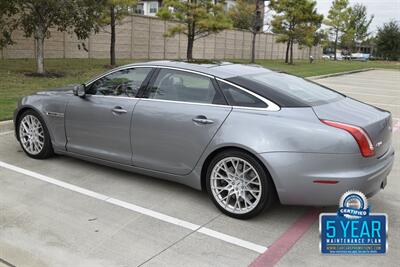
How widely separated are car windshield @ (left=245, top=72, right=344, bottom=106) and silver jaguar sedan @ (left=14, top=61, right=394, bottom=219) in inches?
0.7

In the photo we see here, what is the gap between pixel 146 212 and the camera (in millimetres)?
4262

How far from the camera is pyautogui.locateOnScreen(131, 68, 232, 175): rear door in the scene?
168 inches

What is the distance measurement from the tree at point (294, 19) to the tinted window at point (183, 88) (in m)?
30.8

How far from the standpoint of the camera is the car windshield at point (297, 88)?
14.0 ft

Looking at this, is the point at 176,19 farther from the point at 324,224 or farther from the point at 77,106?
the point at 324,224

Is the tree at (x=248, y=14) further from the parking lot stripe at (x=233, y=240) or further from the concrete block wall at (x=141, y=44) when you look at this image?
the parking lot stripe at (x=233, y=240)

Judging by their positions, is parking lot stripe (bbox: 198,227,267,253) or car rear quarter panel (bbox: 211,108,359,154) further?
car rear quarter panel (bbox: 211,108,359,154)

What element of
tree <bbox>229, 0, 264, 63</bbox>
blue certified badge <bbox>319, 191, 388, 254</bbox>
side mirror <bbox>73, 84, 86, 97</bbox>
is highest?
tree <bbox>229, 0, 264, 63</bbox>

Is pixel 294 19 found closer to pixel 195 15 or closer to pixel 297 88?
pixel 195 15

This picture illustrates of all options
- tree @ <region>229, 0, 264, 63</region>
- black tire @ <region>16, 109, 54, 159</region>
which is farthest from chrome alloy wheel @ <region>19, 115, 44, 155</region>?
tree @ <region>229, 0, 264, 63</region>

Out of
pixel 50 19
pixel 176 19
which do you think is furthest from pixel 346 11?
pixel 50 19

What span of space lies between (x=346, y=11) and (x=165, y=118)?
52939mm

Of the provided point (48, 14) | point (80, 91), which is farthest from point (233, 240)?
point (48, 14)

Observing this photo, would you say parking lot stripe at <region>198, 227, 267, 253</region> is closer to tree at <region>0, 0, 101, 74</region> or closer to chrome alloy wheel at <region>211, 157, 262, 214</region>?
chrome alloy wheel at <region>211, 157, 262, 214</region>
